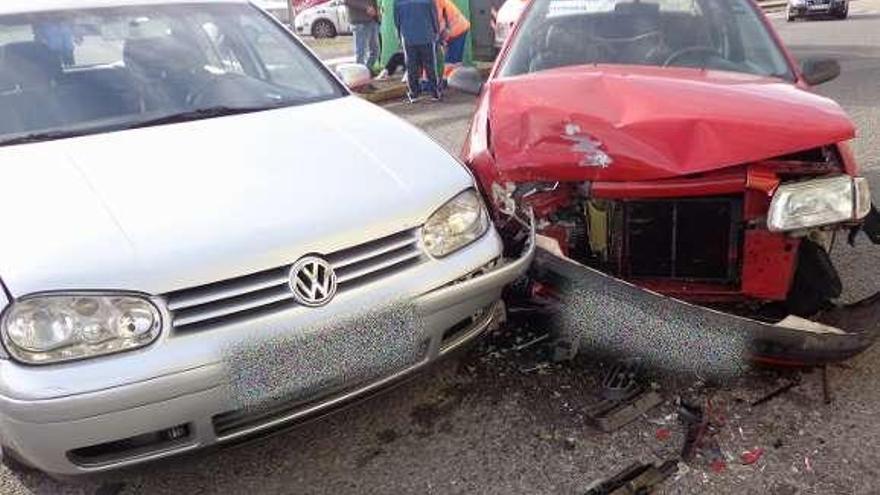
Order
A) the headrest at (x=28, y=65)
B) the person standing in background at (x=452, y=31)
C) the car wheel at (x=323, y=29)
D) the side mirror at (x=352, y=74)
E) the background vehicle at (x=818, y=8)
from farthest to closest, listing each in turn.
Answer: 1. the car wheel at (x=323, y=29)
2. the background vehicle at (x=818, y=8)
3. the person standing in background at (x=452, y=31)
4. the side mirror at (x=352, y=74)
5. the headrest at (x=28, y=65)

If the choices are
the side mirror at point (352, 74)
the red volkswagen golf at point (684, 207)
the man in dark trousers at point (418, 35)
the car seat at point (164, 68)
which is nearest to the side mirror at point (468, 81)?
the side mirror at point (352, 74)

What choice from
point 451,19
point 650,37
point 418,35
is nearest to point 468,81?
point 650,37

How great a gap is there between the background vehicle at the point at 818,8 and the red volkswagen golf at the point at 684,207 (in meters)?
19.6

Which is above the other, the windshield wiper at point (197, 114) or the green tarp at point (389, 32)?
the windshield wiper at point (197, 114)

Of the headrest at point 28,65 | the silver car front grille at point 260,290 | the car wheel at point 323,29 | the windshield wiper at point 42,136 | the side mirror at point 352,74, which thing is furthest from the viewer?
Answer: the car wheel at point 323,29

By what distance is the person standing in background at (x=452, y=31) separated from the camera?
427 inches

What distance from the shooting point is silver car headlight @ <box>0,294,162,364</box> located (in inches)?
81.4

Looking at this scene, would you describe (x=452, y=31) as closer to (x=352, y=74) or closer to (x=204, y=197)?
(x=352, y=74)

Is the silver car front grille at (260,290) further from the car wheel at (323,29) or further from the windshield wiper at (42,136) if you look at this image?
the car wheel at (323,29)

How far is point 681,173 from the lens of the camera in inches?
110

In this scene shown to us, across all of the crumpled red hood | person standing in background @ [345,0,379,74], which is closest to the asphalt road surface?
the crumpled red hood

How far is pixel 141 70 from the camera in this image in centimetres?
340

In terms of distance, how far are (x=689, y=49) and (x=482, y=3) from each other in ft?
29.6

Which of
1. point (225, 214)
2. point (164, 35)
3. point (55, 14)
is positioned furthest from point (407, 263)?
point (55, 14)
